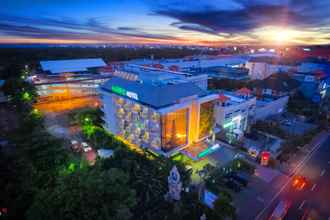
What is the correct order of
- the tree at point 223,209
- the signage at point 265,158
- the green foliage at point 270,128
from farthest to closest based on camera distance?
the green foliage at point 270,128, the signage at point 265,158, the tree at point 223,209

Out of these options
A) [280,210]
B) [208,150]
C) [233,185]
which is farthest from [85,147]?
[280,210]

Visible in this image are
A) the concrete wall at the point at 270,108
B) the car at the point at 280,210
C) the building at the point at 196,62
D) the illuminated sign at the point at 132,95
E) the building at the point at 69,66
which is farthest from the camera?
the building at the point at 196,62

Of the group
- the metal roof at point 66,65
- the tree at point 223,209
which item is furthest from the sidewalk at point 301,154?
the metal roof at point 66,65

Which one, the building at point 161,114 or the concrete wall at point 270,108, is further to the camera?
the concrete wall at point 270,108

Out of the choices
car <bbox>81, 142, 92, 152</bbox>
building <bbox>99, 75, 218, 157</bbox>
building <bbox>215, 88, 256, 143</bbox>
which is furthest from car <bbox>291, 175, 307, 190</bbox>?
car <bbox>81, 142, 92, 152</bbox>

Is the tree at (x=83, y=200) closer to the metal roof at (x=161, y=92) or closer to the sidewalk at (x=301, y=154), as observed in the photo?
the metal roof at (x=161, y=92)

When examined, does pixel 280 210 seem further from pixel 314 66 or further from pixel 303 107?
pixel 314 66

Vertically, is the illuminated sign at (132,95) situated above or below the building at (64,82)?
above
